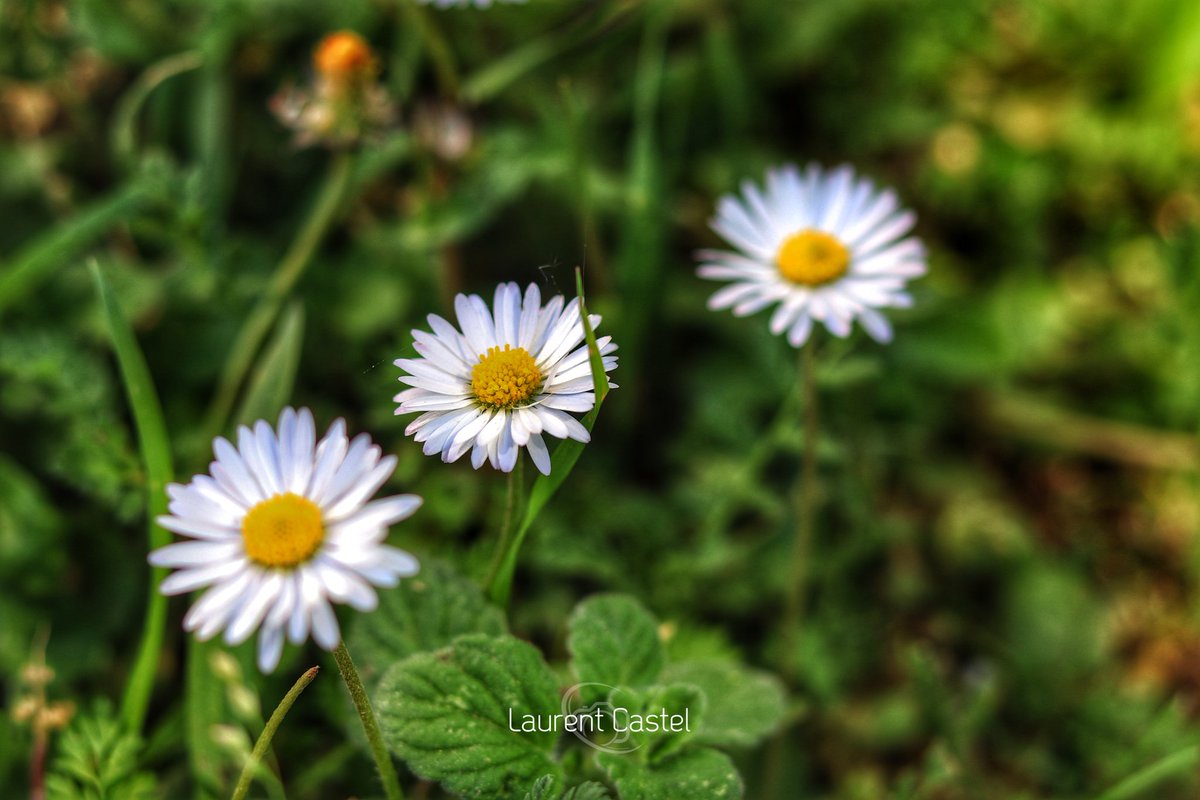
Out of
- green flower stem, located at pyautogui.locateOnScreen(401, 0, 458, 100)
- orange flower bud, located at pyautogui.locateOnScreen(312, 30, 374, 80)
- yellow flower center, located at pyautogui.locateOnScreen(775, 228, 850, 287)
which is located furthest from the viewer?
green flower stem, located at pyautogui.locateOnScreen(401, 0, 458, 100)

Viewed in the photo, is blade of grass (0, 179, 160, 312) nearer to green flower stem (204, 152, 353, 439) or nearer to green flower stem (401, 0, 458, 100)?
green flower stem (204, 152, 353, 439)

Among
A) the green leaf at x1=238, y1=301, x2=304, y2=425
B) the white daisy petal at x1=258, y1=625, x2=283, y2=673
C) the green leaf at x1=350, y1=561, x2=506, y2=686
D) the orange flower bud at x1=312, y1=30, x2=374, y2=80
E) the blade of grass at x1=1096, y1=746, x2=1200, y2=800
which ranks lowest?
the blade of grass at x1=1096, y1=746, x2=1200, y2=800

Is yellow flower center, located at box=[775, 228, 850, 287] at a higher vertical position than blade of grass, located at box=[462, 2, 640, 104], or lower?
lower

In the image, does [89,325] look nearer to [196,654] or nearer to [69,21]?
[69,21]

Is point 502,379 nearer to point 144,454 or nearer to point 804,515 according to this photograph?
point 144,454

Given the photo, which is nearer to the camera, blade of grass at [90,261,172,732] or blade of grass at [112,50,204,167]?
blade of grass at [90,261,172,732]

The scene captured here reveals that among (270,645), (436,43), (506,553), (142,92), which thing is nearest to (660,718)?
(506,553)

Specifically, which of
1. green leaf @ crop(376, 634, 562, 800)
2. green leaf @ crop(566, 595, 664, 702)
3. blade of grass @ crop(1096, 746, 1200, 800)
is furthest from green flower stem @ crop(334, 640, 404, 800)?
blade of grass @ crop(1096, 746, 1200, 800)
